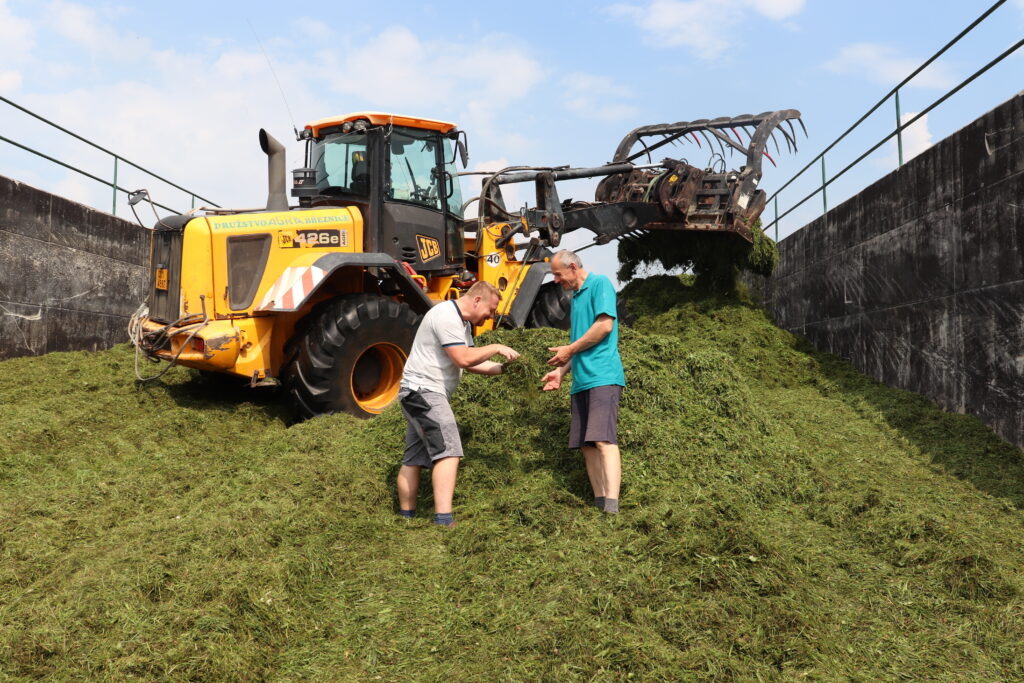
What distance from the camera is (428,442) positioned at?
4738 millimetres

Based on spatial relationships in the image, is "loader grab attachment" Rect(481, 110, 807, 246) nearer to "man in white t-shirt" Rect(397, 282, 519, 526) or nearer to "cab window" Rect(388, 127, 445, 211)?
"cab window" Rect(388, 127, 445, 211)

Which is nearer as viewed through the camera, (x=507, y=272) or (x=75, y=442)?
(x=75, y=442)

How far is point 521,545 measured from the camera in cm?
422

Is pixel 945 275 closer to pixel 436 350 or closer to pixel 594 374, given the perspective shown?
pixel 594 374

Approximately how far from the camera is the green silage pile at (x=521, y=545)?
3.33 meters

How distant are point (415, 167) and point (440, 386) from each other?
4.03 m

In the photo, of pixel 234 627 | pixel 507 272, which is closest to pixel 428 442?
pixel 234 627

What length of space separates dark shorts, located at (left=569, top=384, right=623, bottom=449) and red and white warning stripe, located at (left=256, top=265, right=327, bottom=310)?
3065 mm

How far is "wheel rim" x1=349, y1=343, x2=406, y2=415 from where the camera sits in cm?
746

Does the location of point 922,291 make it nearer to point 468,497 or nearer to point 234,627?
point 468,497

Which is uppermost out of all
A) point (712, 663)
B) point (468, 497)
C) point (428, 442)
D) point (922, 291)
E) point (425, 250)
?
point (425, 250)

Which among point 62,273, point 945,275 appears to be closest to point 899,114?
point 945,275

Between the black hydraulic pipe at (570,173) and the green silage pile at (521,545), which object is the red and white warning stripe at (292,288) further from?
the black hydraulic pipe at (570,173)

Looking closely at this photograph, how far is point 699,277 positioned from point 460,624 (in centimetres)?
813
